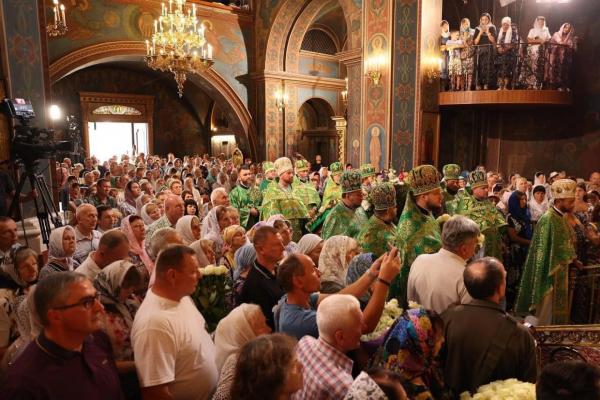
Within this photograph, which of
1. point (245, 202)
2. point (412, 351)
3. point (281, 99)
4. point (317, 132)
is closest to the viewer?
point (412, 351)

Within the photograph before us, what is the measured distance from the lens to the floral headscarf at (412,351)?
1.88m

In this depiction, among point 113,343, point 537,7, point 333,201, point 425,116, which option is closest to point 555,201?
point 333,201

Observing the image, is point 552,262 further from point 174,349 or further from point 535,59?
point 535,59

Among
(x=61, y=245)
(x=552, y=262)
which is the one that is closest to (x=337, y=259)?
(x=61, y=245)

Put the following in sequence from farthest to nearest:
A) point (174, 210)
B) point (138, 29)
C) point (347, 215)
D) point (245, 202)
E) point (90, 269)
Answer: point (138, 29)
point (245, 202)
point (174, 210)
point (347, 215)
point (90, 269)

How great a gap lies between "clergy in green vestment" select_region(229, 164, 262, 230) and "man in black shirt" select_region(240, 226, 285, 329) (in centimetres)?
321

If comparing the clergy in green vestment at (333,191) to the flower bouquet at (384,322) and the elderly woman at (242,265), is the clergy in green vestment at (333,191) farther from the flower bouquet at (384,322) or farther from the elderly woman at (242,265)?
the flower bouquet at (384,322)

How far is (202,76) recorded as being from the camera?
14555mm

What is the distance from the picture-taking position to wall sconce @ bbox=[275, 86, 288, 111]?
15.6 metres

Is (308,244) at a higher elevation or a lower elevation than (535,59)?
lower

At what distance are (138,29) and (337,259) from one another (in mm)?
12710

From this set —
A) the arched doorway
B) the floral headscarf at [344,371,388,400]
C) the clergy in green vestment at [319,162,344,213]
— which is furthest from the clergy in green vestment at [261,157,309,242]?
the arched doorway

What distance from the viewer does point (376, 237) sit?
3676 millimetres

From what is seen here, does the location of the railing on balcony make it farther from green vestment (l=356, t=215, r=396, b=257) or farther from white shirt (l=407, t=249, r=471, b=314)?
white shirt (l=407, t=249, r=471, b=314)
